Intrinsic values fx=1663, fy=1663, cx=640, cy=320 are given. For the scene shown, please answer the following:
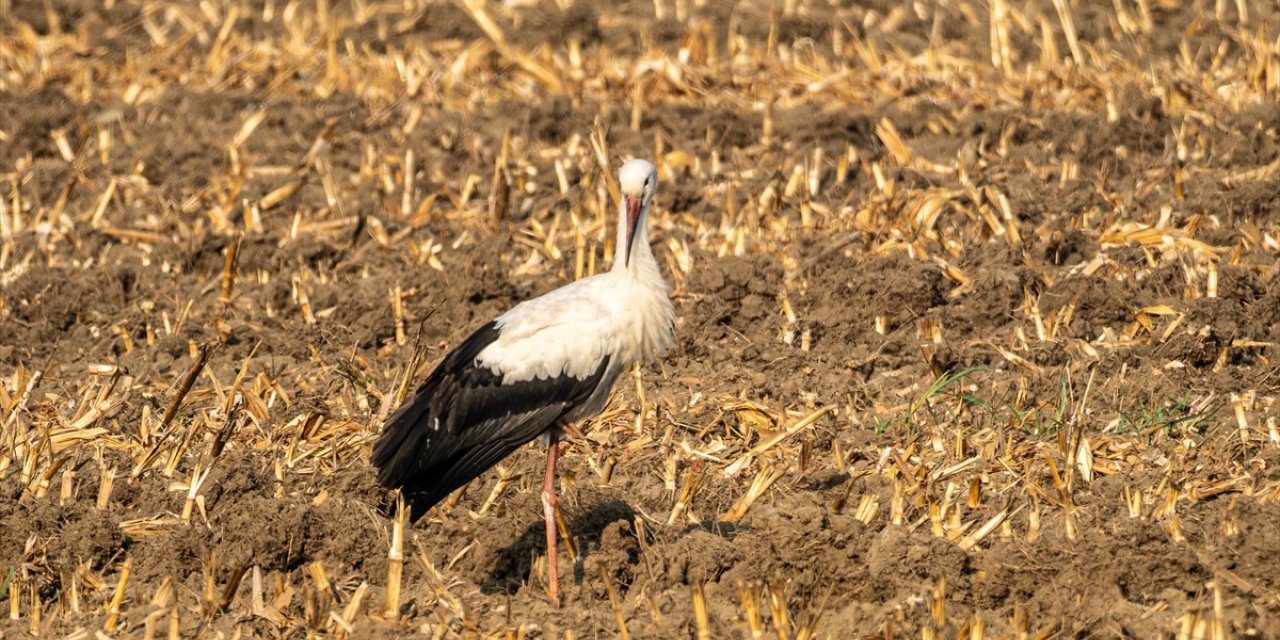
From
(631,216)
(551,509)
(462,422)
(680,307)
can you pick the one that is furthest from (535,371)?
(680,307)

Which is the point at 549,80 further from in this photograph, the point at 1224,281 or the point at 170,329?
the point at 1224,281

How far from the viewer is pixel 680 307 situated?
9.12 m

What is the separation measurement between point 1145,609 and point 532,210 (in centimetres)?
542

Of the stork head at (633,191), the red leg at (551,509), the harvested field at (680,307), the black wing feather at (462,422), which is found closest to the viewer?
the harvested field at (680,307)

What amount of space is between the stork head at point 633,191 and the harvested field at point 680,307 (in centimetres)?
107

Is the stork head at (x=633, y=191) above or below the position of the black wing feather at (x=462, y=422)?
above

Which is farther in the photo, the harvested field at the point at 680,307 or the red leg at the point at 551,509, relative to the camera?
the red leg at the point at 551,509

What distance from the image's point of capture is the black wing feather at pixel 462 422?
22.2ft

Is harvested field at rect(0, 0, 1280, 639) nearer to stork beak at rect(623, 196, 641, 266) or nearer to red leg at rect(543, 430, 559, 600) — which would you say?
red leg at rect(543, 430, 559, 600)

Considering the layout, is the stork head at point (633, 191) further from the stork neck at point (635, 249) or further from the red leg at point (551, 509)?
the red leg at point (551, 509)

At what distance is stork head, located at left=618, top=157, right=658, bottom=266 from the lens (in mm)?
6887

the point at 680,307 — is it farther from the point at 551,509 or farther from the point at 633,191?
the point at 551,509

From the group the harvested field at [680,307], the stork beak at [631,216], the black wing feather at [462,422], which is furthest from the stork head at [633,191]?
the harvested field at [680,307]

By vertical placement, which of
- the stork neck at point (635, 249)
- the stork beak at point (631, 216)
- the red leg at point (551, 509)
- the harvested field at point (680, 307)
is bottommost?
the harvested field at point (680, 307)
